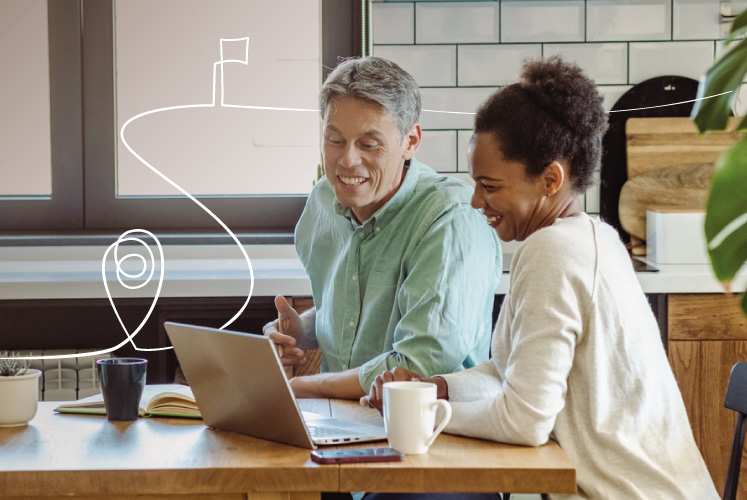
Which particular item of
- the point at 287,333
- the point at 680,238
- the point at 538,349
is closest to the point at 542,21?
the point at 680,238

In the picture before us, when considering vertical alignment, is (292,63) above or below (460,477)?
above

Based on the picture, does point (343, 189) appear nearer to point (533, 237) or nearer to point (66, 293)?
point (533, 237)

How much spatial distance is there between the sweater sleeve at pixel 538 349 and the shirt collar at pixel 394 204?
58 cm

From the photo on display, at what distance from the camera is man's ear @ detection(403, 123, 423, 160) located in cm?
180

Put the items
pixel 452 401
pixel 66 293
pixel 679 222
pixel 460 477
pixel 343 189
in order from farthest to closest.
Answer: pixel 679 222, pixel 66 293, pixel 343 189, pixel 452 401, pixel 460 477

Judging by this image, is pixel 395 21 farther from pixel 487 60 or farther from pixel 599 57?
pixel 599 57

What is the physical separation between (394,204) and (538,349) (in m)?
0.68

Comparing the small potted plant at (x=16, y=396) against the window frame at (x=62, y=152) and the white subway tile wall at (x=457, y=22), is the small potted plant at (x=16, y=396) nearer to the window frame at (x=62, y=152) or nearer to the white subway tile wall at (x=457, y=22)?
the window frame at (x=62, y=152)

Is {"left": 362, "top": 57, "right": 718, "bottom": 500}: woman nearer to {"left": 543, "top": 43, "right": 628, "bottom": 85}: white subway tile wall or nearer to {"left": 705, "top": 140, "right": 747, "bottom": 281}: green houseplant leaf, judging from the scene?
{"left": 705, "top": 140, "right": 747, "bottom": 281}: green houseplant leaf

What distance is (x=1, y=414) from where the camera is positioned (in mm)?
1291

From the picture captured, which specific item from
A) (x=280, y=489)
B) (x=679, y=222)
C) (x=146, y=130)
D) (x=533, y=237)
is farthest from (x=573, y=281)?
(x=146, y=130)

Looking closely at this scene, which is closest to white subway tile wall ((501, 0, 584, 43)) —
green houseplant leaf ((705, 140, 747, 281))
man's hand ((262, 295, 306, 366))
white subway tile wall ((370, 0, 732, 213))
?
white subway tile wall ((370, 0, 732, 213))

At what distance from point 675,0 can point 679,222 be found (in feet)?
2.46

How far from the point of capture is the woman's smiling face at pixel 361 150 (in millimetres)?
1719
